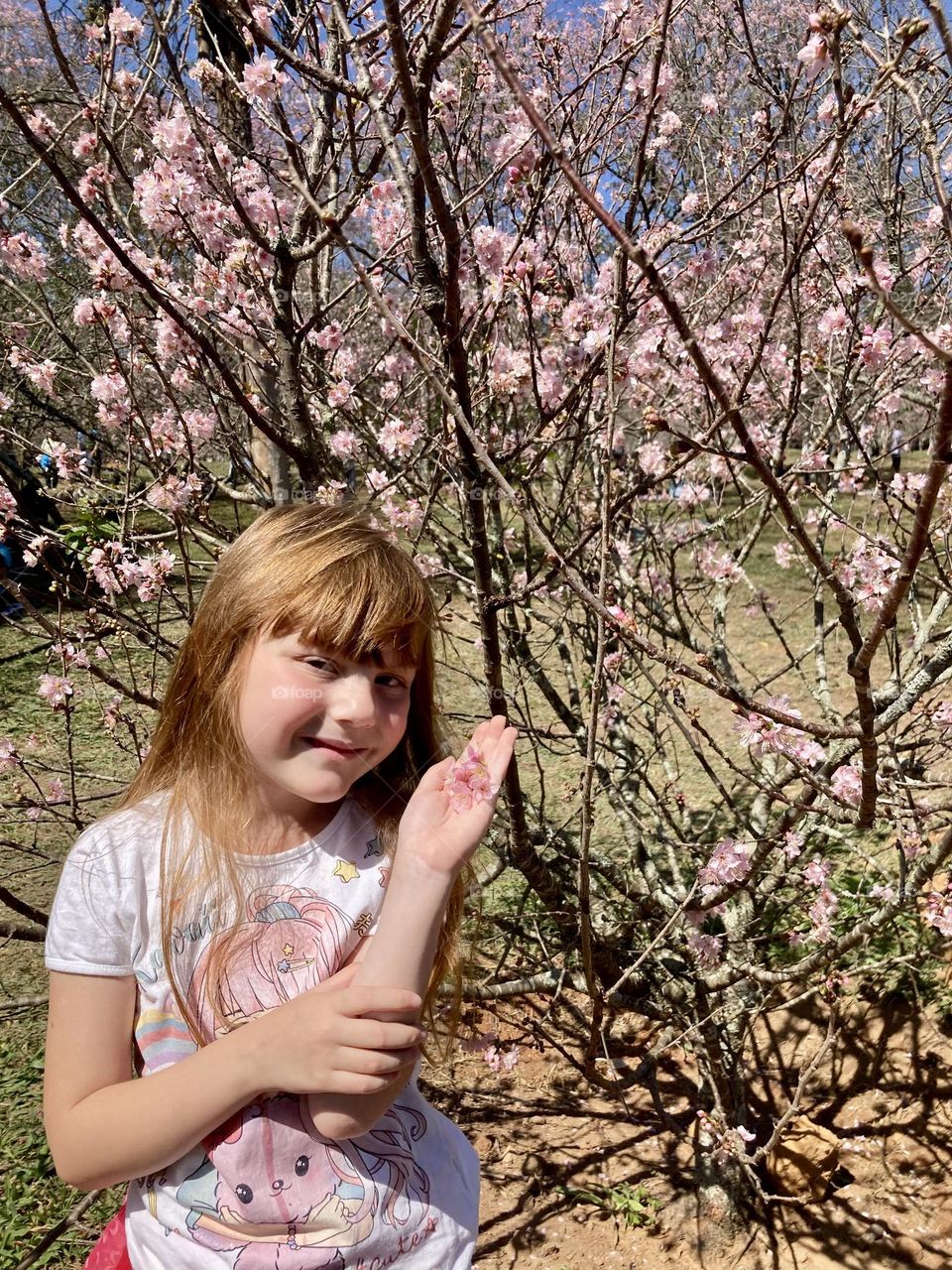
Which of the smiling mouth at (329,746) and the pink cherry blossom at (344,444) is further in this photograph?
the pink cherry blossom at (344,444)

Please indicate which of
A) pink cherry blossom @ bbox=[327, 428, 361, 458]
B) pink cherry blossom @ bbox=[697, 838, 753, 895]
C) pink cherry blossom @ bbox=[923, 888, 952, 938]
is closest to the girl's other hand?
pink cherry blossom @ bbox=[697, 838, 753, 895]

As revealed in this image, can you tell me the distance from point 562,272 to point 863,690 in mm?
2737

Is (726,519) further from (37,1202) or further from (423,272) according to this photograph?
(37,1202)

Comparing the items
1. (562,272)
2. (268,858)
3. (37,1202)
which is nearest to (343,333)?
(562,272)

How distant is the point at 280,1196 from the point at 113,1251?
276 millimetres

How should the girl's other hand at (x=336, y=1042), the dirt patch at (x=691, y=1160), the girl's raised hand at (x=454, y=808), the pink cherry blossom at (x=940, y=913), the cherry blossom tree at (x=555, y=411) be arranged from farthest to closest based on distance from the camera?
the dirt patch at (x=691, y=1160), the pink cherry blossom at (x=940, y=913), the cherry blossom tree at (x=555, y=411), the girl's raised hand at (x=454, y=808), the girl's other hand at (x=336, y=1042)

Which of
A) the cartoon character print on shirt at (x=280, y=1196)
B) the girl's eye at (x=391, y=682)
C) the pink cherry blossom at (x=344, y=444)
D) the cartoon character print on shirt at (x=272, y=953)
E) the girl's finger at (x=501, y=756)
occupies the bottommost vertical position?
the cartoon character print on shirt at (x=280, y=1196)

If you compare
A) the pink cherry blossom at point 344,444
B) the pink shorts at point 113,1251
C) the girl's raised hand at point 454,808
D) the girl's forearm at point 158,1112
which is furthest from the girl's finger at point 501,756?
the pink cherry blossom at point 344,444

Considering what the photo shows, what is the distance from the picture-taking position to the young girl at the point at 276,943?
0.93m

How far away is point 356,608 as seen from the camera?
1.10 m

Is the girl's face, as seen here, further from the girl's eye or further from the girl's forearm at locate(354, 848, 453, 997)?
the girl's forearm at locate(354, 848, 453, 997)

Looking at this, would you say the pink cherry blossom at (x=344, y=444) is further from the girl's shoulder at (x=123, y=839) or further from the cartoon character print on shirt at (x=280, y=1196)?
the cartoon character print on shirt at (x=280, y=1196)

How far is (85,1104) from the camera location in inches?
38.4

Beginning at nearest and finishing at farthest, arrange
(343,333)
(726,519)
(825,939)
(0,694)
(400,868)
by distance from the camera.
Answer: (400,868) < (825,939) < (343,333) < (726,519) < (0,694)
